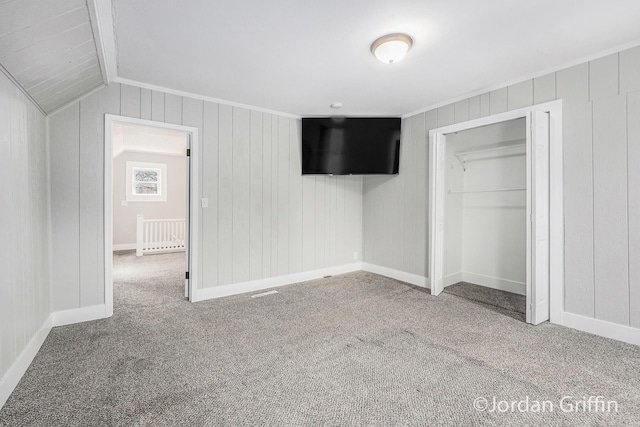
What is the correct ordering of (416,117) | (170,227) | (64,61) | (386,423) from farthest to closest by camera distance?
1. (170,227)
2. (416,117)
3. (64,61)
4. (386,423)

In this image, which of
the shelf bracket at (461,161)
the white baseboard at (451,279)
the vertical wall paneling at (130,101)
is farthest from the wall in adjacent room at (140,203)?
the white baseboard at (451,279)

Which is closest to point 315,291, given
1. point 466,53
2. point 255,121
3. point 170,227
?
point 255,121

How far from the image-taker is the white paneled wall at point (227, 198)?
110 inches

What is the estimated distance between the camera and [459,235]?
4328mm

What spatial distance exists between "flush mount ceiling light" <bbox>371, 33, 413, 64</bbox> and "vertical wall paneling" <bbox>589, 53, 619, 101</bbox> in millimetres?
1669

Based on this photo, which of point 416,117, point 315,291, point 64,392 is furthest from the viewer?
point 416,117

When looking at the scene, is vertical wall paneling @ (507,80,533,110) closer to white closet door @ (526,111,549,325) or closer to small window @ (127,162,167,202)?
white closet door @ (526,111,549,325)

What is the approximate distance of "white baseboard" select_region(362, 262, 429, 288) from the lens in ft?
13.3

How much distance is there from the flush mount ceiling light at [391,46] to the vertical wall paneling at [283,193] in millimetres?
1986

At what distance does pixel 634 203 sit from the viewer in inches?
94.7

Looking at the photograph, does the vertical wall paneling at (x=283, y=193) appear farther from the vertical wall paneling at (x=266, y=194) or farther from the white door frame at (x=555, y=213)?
the white door frame at (x=555, y=213)

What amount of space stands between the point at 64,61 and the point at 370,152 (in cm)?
329

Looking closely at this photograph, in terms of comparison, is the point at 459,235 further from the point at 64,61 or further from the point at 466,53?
the point at 64,61

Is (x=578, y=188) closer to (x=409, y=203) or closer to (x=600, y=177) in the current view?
(x=600, y=177)
